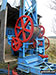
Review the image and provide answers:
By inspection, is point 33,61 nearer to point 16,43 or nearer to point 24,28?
point 16,43

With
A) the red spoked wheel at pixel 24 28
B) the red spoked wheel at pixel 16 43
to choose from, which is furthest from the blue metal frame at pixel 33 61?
the red spoked wheel at pixel 24 28

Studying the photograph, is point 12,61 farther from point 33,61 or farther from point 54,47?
point 54,47

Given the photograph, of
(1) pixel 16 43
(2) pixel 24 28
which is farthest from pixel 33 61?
(2) pixel 24 28

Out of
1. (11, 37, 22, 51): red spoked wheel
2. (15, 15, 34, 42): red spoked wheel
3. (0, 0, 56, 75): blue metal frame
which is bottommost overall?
(0, 0, 56, 75): blue metal frame

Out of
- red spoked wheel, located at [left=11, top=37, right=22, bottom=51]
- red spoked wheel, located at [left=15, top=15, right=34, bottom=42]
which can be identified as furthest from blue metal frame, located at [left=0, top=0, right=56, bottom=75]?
red spoked wheel, located at [left=15, top=15, right=34, bottom=42]

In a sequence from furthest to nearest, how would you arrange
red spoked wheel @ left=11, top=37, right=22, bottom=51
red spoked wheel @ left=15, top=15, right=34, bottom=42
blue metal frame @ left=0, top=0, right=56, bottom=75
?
1. red spoked wheel @ left=11, top=37, right=22, bottom=51
2. red spoked wheel @ left=15, top=15, right=34, bottom=42
3. blue metal frame @ left=0, top=0, right=56, bottom=75

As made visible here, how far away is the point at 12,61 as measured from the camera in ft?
20.7

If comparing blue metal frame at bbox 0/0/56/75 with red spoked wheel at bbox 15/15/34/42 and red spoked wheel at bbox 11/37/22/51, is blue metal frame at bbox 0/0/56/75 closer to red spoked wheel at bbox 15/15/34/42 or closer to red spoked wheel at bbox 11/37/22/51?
red spoked wheel at bbox 11/37/22/51

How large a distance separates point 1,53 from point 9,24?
6538mm

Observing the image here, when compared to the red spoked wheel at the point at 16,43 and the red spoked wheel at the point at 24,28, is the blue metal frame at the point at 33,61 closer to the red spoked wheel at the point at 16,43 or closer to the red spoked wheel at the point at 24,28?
the red spoked wheel at the point at 16,43

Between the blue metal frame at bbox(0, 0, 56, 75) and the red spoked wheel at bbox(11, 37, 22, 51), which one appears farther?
the red spoked wheel at bbox(11, 37, 22, 51)

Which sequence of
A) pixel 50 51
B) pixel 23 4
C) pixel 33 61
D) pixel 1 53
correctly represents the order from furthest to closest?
1. pixel 50 51
2. pixel 1 53
3. pixel 23 4
4. pixel 33 61

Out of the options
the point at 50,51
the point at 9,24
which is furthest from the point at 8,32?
the point at 50,51

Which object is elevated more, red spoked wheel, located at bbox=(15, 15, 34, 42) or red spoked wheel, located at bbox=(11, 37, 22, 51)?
red spoked wheel, located at bbox=(15, 15, 34, 42)
